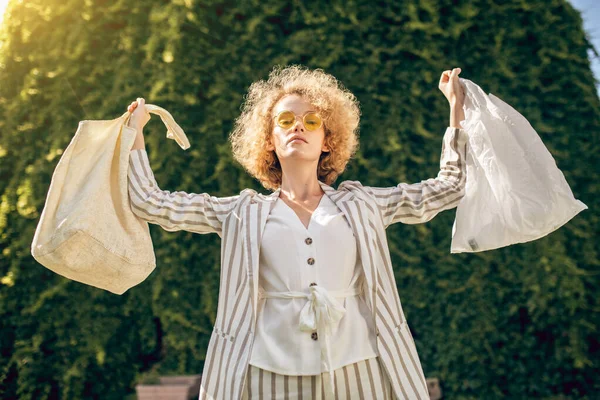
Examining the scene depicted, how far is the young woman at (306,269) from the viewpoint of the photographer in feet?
5.99

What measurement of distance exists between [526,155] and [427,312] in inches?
66.6

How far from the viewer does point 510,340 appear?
138 inches

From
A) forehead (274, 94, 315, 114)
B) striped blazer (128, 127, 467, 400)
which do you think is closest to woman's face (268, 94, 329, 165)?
forehead (274, 94, 315, 114)

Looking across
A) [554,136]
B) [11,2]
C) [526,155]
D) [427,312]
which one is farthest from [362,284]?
[11,2]

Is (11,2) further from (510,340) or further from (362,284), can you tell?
(510,340)

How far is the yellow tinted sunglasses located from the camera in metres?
2.13

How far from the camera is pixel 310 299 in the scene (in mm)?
1854

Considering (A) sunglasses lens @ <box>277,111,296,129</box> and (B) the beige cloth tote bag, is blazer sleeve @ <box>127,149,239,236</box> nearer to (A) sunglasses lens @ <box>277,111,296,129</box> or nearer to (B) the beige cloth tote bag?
(B) the beige cloth tote bag

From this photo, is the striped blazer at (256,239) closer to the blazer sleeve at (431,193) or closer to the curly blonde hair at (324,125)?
the blazer sleeve at (431,193)

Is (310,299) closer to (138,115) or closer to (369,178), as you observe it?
(138,115)

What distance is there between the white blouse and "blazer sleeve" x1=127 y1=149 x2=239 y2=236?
8.0 inches

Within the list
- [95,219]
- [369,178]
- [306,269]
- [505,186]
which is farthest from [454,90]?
[369,178]

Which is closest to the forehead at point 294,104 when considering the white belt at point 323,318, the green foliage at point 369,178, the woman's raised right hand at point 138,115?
the woman's raised right hand at point 138,115

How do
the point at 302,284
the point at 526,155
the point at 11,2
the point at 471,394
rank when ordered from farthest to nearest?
1. the point at 11,2
2. the point at 471,394
3. the point at 526,155
4. the point at 302,284
